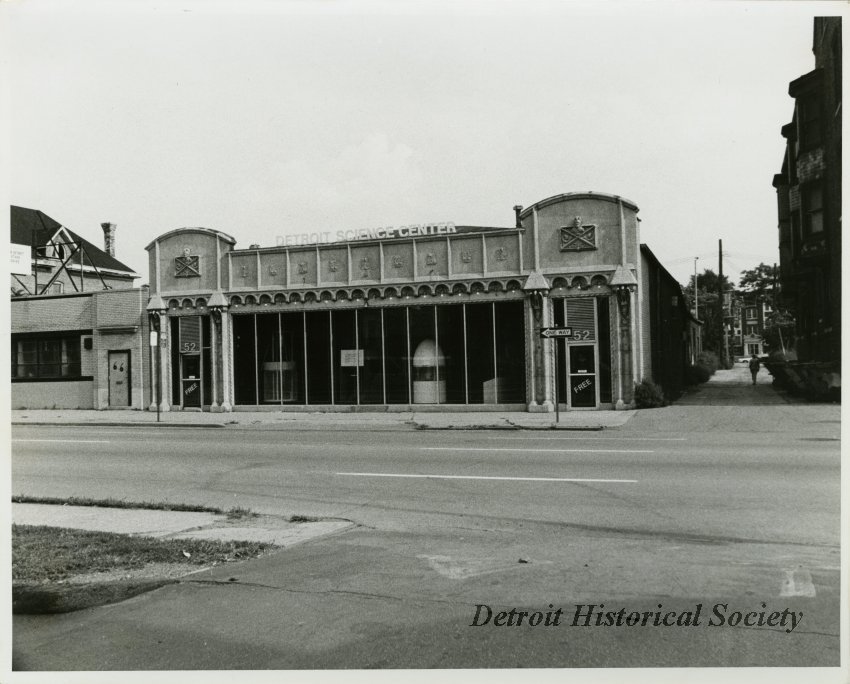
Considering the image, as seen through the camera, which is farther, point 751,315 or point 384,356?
point 384,356

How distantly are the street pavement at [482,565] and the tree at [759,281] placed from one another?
291cm

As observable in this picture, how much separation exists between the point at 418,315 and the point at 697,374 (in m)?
19.4

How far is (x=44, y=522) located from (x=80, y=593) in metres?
2.97

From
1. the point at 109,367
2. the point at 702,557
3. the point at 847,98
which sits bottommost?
the point at 702,557

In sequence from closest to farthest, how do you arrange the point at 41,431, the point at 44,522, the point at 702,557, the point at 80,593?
the point at 80,593, the point at 702,557, the point at 44,522, the point at 41,431

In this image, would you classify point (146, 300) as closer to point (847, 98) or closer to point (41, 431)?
point (41, 431)

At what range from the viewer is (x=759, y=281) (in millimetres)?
14172

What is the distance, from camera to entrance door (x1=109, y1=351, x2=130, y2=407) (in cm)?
2764

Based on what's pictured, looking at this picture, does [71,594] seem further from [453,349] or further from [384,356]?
[384,356]

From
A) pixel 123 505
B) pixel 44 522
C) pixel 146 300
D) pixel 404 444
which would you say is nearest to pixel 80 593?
pixel 44 522

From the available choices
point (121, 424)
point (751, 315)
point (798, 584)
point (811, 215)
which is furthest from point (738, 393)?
point (798, 584)

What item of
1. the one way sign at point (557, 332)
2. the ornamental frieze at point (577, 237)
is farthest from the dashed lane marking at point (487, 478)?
the ornamental frieze at point (577, 237)

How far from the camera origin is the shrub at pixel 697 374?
37.0m

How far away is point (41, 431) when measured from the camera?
65.5 ft
